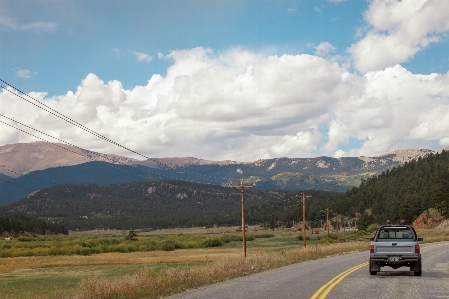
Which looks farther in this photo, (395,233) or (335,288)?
(395,233)

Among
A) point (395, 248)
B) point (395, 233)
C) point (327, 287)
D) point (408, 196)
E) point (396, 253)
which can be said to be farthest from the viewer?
point (408, 196)

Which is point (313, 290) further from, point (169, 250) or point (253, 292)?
point (169, 250)

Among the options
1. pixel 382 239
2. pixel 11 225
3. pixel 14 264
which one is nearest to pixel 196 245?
pixel 14 264

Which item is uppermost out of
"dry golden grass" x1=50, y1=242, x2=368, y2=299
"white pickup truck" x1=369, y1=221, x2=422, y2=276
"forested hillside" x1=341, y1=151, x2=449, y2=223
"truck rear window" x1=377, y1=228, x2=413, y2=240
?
"forested hillside" x1=341, y1=151, x2=449, y2=223

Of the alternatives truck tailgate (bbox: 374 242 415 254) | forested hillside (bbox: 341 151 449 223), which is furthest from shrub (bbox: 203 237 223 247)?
truck tailgate (bbox: 374 242 415 254)

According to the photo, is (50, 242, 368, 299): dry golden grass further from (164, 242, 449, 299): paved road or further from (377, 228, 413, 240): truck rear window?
(377, 228, 413, 240): truck rear window

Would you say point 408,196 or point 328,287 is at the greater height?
point 408,196

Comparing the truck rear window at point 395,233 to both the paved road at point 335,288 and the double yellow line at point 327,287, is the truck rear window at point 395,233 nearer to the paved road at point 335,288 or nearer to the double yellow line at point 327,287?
the paved road at point 335,288

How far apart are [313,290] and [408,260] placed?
23.8 feet

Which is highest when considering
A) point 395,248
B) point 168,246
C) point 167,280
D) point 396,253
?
point 395,248

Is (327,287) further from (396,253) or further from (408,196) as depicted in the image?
(408,196)

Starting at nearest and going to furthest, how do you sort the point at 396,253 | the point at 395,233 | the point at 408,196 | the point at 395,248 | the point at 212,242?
1. the point at 396,253
2. the point at 395,248
3. the point at 395,233
4. the point at 212,242
5. the point at 408,196

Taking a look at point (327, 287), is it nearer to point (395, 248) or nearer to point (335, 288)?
point (335, 288)

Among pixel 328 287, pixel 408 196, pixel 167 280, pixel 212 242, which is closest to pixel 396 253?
pixel 328 287
